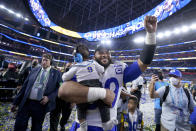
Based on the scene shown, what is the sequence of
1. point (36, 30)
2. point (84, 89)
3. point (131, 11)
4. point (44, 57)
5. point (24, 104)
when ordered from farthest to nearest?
point (36, 30) < point (131, 11) < point (44, 57) < point (24, 104) < point (84, 89)

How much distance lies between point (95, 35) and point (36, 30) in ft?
72.4

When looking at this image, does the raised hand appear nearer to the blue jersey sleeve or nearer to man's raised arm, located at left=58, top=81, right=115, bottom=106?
the blue jersey sleeve

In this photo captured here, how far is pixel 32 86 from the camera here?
7.57 ft

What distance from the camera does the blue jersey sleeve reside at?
1.12m

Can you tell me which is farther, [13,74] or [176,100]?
[13,74]

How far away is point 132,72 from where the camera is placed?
3.74ft

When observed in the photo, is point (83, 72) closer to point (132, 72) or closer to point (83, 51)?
point (83, 51)

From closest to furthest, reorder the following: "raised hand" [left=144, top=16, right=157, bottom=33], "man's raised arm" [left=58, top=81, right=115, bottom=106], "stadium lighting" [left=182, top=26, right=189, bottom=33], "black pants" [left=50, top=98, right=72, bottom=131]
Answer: "man's raised arm" [left=58, top=81, right=115, bottom=106] < "raised hand" [left=144, top=16, right=157, bottom=33] < "black pants" [left=50, top=98, right=72, bottom=131] < "stadium lighting" [left=182, top=26, right=189, bottom=33]

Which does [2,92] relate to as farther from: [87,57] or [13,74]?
[87,57]

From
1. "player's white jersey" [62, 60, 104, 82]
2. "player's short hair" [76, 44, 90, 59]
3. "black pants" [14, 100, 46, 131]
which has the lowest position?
"black pants" [14, 100, 46, 131]

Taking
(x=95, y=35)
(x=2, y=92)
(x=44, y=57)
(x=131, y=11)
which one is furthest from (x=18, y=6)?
(x=44, y=57)

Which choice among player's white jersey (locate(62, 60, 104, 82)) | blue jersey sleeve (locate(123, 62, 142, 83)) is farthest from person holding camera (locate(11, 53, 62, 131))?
blue jersey sleeve (locate(123, 62, 142, 83))

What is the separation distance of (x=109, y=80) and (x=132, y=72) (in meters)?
0.29

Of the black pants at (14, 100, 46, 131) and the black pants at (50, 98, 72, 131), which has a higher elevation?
the black pants at (14, 100, 46, 131)
